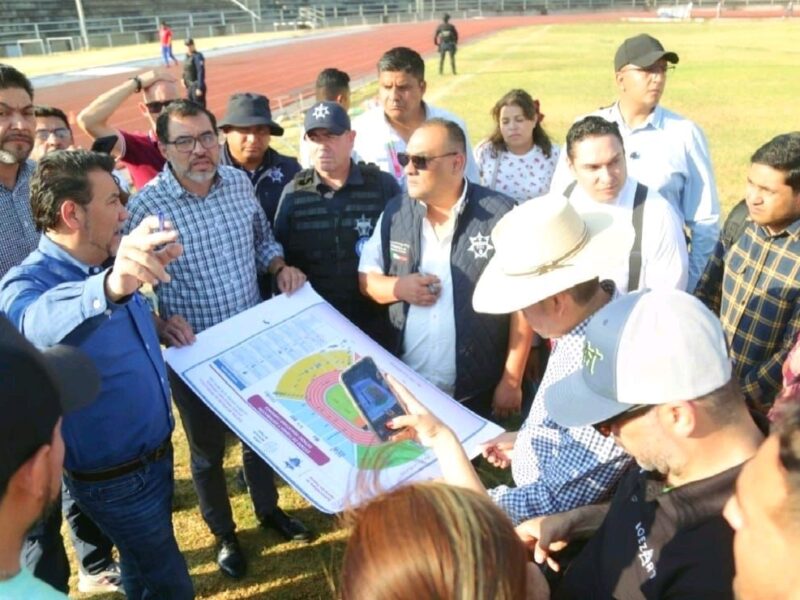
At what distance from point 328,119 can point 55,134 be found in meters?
2.05

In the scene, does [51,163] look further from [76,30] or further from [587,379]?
[76,30]

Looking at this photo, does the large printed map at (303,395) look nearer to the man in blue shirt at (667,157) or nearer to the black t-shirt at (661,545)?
the black t-shirt at (661,545)

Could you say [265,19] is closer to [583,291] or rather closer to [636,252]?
[636,252]

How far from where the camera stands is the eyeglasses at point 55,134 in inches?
174

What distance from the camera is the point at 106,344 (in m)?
Result: 2.54

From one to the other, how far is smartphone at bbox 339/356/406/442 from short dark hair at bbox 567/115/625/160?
1.84 m

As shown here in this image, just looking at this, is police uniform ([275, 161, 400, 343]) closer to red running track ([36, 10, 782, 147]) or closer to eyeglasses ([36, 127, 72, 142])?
eyeglasses ([36, 127, 72, 142])

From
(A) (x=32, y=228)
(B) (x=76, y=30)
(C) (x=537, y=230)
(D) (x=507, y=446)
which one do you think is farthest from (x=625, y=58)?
(B) (x=76, y=30)

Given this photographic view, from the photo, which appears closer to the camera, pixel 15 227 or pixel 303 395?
pixel 303 395

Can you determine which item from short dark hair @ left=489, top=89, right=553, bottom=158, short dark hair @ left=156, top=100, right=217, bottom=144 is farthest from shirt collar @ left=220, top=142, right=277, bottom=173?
short dark hair @ left=489, top=89, right=553, bottom=158

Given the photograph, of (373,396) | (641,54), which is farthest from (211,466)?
(641,54)

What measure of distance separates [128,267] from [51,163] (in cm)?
69

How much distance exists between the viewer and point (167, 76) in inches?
200

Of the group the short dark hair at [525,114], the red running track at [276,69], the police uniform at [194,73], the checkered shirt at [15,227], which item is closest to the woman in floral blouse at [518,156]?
the short dark hair at [525,114]
